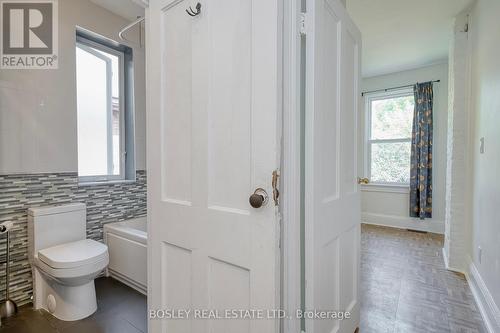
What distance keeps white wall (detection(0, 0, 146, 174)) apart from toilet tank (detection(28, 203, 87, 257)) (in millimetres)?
354

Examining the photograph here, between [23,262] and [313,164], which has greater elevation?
[313,164]

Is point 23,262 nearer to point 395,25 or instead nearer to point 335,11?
point 335,11

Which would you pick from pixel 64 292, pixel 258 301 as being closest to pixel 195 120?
pixel 258 301

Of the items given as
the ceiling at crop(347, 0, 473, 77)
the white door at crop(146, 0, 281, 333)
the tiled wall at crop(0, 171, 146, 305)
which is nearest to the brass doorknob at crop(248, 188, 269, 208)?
the white door at crop(146, 0, 281, 333)

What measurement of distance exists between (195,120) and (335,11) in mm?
893

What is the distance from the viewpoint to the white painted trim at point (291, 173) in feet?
3.15

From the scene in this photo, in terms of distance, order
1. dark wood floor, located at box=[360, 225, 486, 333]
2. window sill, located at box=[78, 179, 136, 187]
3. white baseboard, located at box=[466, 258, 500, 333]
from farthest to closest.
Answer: window sill, located at box=[78, 179, 136, 187] → dark wood floor, located at box=[360, 225, 486, 333] → white baseboard, located at box=[466, 258, 500, 333]

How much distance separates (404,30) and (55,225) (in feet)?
13.2

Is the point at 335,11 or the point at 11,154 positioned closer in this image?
the point at 335,11

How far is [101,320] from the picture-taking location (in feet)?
5.91

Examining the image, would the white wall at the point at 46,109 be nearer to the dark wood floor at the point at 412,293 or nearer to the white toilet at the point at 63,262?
the white toilet at the point at 63,262

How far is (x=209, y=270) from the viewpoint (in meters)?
1.06

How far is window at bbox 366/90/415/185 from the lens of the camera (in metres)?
4.22

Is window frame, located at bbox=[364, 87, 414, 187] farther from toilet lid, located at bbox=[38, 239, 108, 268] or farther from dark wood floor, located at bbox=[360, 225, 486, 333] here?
toilet lid, located at bbox=[38, 239, 108, 268]
